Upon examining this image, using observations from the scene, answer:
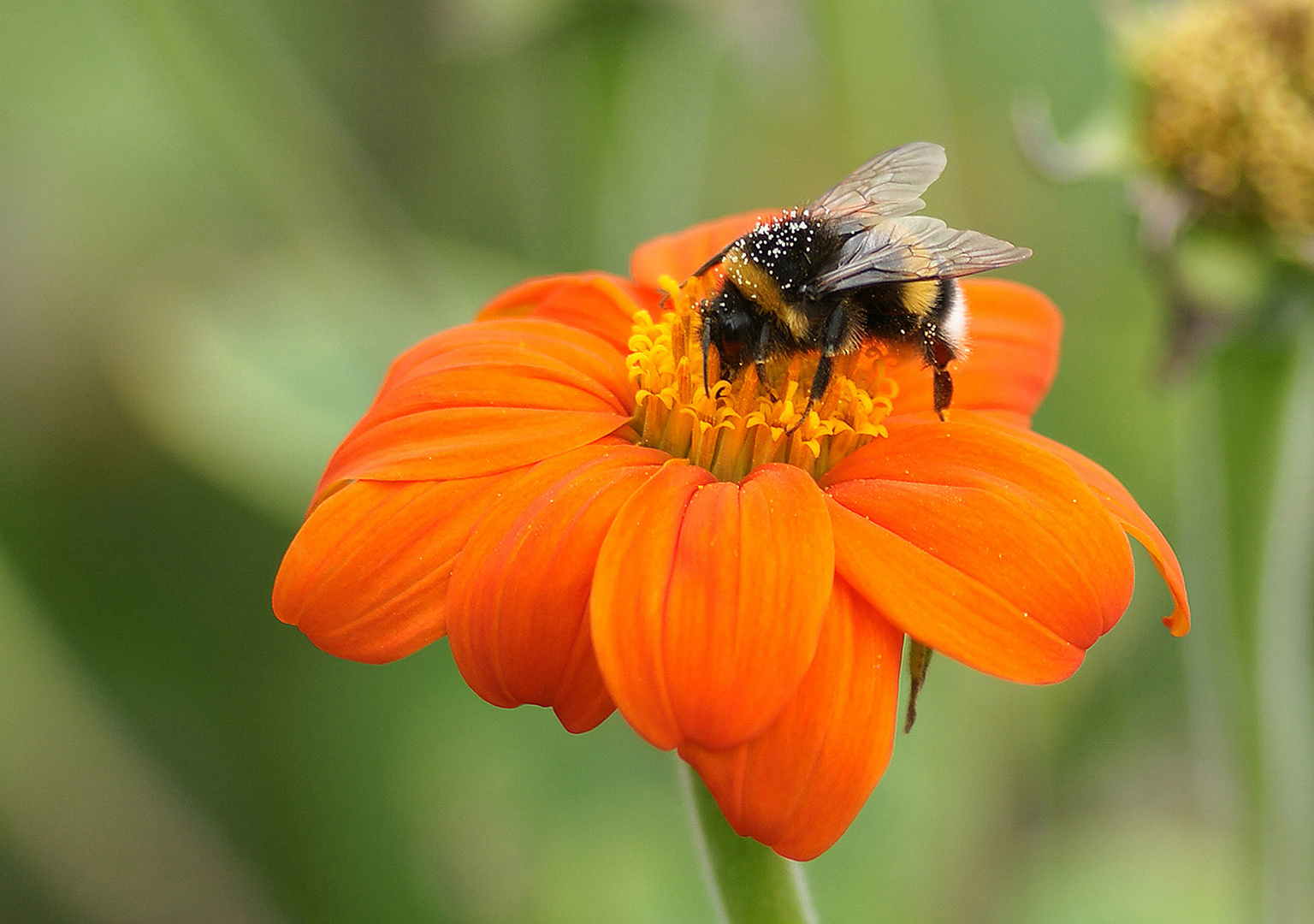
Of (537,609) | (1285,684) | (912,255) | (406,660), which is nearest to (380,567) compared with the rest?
(537,609)

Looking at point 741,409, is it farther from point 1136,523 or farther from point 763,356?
point 1136,523

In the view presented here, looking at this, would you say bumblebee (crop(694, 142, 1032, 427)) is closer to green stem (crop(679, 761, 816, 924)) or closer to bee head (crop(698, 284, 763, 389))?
bee head (crop(698, 284, 763, 389))

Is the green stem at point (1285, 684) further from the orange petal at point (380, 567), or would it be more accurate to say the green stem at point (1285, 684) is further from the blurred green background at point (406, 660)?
the orange petal at point (380, 567)

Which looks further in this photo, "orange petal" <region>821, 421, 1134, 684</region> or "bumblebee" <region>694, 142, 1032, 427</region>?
"bumblebee" <region>694, 142, 1032, 427</region>

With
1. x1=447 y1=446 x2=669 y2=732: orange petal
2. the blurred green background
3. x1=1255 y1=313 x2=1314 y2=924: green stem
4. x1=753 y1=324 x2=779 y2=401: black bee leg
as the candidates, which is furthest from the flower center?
the blurred green background

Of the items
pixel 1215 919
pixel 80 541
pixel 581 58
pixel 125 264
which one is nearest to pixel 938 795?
pixel 1215 919

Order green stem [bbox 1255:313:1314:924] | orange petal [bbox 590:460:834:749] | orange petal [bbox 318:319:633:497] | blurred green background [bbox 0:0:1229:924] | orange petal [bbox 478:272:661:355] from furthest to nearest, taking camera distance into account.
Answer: blurred green background [bbox 0:0:1229:924] < green stem [bbox 1255:313:1314:924] < orange petal [bbox 478:272:661:355] < orange petal [bbox 318:319:633:497] < orange petal [bbox 590:460:834:749]
